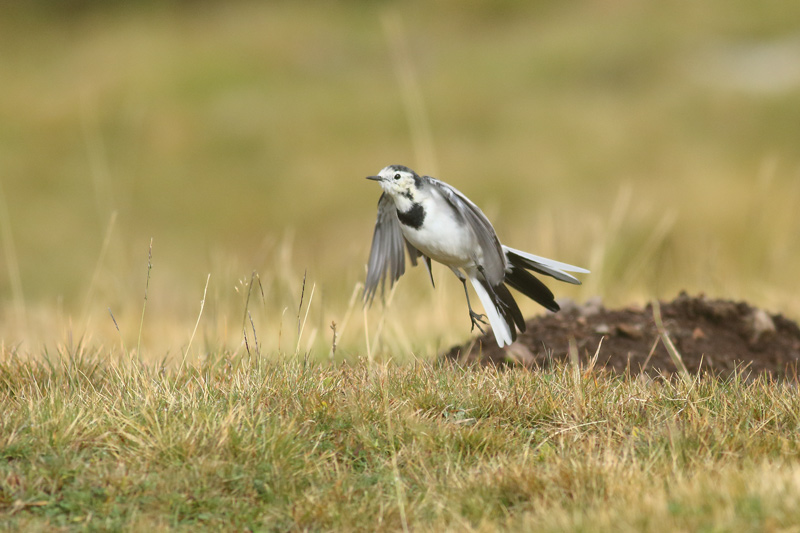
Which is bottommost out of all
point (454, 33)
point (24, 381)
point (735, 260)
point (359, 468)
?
point (735, 260)

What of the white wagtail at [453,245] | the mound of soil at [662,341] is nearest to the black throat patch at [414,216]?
the white wagtail at [453,245]

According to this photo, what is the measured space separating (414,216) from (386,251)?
0.66m

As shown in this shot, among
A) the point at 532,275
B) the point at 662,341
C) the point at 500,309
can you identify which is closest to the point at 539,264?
the point at 532,275

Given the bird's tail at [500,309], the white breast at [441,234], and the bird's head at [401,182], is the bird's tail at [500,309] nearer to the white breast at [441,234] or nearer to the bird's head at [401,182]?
the white breast at [441,234]

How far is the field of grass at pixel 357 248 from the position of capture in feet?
9.19

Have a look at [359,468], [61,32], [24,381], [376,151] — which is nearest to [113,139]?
[376,151]

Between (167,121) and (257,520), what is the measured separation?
50.4 feet

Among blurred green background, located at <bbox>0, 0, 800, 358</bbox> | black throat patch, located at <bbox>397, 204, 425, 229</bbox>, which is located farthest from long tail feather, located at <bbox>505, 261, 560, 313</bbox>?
blurred green background, located at <bbox>0, 0, 800, 358</bbox>

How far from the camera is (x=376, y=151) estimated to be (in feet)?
49.8

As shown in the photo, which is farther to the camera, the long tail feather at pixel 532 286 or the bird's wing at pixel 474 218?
the long tail feather at pixel 532 286

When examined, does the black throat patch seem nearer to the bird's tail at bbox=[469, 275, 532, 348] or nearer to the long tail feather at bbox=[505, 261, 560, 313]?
the bird's tail at bbox=[469, 275, 532, 348]

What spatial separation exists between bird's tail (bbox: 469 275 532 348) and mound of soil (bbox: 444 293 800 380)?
185mm

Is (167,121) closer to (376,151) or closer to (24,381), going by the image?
(376,151)

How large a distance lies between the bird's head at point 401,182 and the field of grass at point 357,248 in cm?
59
